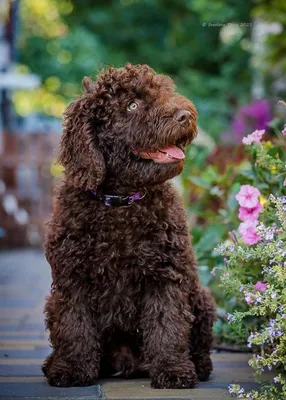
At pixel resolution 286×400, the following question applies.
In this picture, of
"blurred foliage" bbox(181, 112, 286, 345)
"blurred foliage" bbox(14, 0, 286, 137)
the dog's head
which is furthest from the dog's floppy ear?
"blurred foliage" bbox(14, 0, 286, 137)

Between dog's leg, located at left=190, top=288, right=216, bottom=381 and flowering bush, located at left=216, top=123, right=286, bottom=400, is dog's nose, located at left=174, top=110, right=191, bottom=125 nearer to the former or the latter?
flowering bush, located at left=216, top=123, right=286, bottom=400

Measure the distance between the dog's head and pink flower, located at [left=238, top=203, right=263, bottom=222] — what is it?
0.64 metres

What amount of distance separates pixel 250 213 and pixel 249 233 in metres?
0.19

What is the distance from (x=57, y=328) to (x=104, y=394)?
41 cm

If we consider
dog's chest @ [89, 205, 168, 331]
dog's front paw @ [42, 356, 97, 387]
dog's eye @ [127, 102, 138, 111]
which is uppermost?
dog's eye @ [127, 102, 138, 111]

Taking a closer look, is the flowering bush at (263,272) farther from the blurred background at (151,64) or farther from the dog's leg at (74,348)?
the blurred background at (151,64)

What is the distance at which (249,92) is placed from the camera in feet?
54.3

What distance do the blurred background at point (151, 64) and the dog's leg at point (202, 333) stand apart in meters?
3.42

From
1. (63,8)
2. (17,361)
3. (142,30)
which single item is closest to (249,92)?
(142,30)

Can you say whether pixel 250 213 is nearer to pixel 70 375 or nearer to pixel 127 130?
pixel 127 130

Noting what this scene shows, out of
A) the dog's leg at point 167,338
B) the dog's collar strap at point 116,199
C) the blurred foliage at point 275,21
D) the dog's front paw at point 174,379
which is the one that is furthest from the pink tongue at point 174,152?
the blurred foliage at point 275,21

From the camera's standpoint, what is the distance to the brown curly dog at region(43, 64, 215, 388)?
156 inches

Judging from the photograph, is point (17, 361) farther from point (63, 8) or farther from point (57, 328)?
point (63, 8)

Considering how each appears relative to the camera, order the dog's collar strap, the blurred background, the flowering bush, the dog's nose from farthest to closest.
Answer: the blurred background
the dog's collar strap
the dog's nose
the flowering bush
